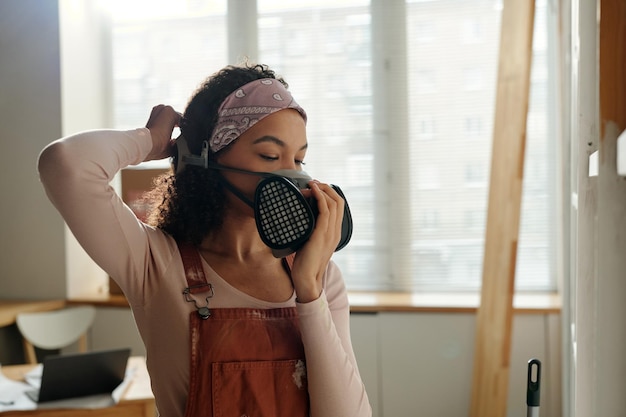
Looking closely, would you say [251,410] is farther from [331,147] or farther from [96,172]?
[331,147]

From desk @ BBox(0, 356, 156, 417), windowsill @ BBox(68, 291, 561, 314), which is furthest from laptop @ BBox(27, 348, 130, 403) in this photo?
windowsill @ BBox(68, 291, 561, 314)

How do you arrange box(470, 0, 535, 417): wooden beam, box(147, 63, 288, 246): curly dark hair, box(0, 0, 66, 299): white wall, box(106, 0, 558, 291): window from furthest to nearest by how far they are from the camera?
box(0, 0, 66, 299): white wall → box(106, 0, 558, 291): window → box(470, 0, 535, 417): wooden beam → box(147, 63, 288, 246): curly dark hair

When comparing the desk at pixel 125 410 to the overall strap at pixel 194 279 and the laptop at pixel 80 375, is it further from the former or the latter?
the overall strap at pixel 194 279

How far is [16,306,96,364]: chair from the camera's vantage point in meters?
3.45

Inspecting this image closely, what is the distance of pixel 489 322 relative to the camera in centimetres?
305

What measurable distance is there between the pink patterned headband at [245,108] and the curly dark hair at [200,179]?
0.02m

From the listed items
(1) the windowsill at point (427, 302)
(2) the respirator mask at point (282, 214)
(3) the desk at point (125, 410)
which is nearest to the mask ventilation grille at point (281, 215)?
(2) the respirator mask at point (282, 214)

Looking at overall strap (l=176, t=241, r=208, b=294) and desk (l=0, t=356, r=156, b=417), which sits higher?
overall strap (l=176, t=241, r=208, b=294)

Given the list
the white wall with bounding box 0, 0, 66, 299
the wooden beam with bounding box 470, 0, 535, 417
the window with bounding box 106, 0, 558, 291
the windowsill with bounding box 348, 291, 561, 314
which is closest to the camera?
the wooden beam with bounding box 470, 0, 535, 417

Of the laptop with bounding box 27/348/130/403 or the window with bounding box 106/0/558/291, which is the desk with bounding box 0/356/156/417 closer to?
the laptop with bounding box 27/348/130/403

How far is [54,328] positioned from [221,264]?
2.51 metres

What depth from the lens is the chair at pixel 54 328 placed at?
345 centimetres

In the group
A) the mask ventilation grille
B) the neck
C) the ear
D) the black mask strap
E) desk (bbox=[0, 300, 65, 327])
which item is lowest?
desk (bbox=[0, 300, 65, 327])

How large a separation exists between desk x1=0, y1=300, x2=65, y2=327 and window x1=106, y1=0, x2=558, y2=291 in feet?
5.11
